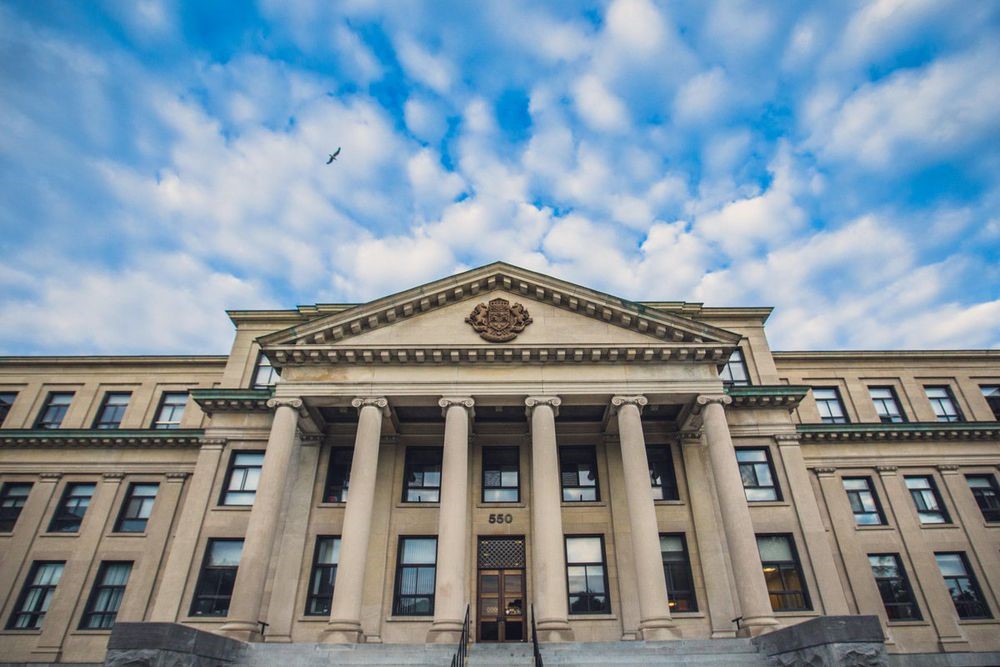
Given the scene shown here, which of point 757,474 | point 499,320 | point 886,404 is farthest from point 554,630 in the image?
point 886,404

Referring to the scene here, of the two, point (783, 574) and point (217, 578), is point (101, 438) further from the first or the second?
point (783, 574)

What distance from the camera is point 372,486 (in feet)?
69.8

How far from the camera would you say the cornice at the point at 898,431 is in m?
27.9

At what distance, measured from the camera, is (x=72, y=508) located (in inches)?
1099

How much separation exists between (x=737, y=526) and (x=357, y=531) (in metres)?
12.7

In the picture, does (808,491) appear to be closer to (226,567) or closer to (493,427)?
(493,427)

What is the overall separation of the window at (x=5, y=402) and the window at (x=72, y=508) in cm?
645

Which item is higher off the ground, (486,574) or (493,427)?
(493,427)

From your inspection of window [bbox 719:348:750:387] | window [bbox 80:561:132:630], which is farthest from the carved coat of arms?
window [bbox 80:561:132:630]

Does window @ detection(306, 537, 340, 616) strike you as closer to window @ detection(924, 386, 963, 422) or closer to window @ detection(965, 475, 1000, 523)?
window @ detection(965, 475, 1000, 523)

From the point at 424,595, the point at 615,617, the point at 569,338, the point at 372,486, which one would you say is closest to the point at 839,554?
the point at 615,617

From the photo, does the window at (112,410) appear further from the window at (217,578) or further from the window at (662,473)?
the window at (662,473)

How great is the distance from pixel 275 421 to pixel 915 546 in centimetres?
2722

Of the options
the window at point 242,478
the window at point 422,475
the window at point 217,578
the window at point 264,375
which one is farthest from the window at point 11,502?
the window at point 422,475
